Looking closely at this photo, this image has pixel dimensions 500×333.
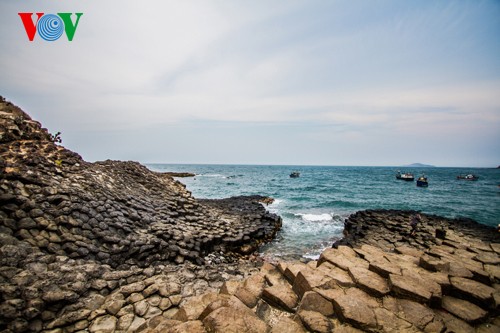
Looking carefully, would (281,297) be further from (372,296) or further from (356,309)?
(372,296)

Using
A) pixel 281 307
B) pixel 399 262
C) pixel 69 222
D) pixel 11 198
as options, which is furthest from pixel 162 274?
pixel 399 262

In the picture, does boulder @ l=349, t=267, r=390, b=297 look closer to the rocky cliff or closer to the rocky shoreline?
the rocky shoreline

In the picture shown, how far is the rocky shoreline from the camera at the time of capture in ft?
12.1

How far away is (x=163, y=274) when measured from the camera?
6746mm

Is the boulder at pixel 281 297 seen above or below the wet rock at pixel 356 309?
below

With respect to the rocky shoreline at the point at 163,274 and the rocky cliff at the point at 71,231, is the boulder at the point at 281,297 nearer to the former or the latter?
the rocky shoreline at the point at 163,274

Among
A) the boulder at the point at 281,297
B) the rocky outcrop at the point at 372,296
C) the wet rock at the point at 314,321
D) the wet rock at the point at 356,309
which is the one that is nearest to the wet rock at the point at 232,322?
the rocky outcrop at the point at 372,296

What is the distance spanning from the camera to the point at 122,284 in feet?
19.2

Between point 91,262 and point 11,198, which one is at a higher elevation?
point 11,198

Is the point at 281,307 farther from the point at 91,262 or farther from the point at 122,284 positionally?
the point at 91,262

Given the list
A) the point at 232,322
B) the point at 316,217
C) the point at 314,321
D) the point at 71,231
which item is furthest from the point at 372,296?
the point at 316,217

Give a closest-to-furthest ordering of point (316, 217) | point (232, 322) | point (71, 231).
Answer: point (232, 322)
point (71, 231)
point (316, 217)

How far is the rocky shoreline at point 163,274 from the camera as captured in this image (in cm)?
367

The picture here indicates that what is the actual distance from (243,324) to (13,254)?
249 inches
